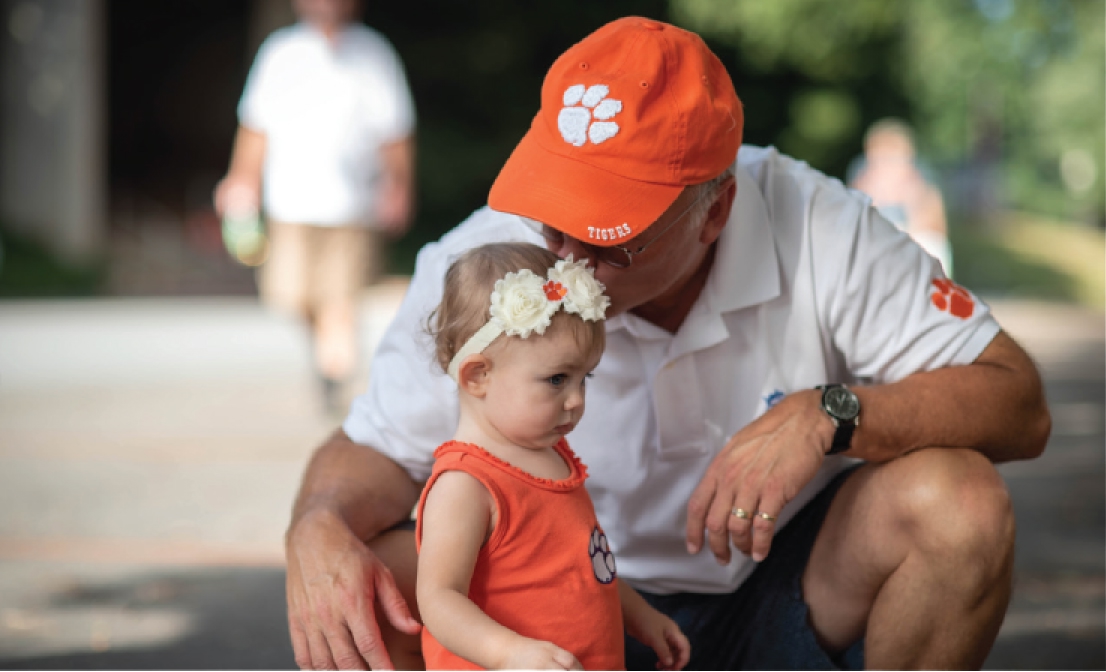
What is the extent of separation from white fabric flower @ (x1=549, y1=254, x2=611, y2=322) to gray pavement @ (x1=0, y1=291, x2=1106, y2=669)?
56.1 inches

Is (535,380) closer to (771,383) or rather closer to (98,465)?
(771,383)

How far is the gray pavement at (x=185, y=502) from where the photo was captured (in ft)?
9.82

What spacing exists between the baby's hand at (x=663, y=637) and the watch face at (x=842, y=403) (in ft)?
1.53

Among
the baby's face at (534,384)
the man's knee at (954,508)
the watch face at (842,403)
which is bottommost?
the man's knee at (954,508)

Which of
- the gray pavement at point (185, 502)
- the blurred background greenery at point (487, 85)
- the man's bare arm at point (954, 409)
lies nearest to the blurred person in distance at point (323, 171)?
the gray pavement at point (185, 502)

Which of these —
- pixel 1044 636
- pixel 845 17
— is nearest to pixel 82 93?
pixel 845 17

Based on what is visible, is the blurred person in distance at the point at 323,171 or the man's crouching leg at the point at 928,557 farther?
the blurred person in distance at the point at 323,171

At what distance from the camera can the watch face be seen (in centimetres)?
201

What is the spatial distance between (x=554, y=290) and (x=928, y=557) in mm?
770

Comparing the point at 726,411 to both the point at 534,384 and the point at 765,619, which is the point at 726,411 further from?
the point at 534,384

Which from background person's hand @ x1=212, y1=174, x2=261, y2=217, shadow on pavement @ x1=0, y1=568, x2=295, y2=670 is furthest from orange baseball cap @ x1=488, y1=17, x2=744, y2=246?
background person's hand @ x1=212, y1=174, x2=261, y2=217

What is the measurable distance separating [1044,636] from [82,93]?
40.6 feet

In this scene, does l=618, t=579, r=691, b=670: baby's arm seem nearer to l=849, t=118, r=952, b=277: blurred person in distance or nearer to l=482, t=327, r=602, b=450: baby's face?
l=482, t=327, r=602, b=450: baby's face

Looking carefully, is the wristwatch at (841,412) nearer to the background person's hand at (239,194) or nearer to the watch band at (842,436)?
the watch band at (842,436)
